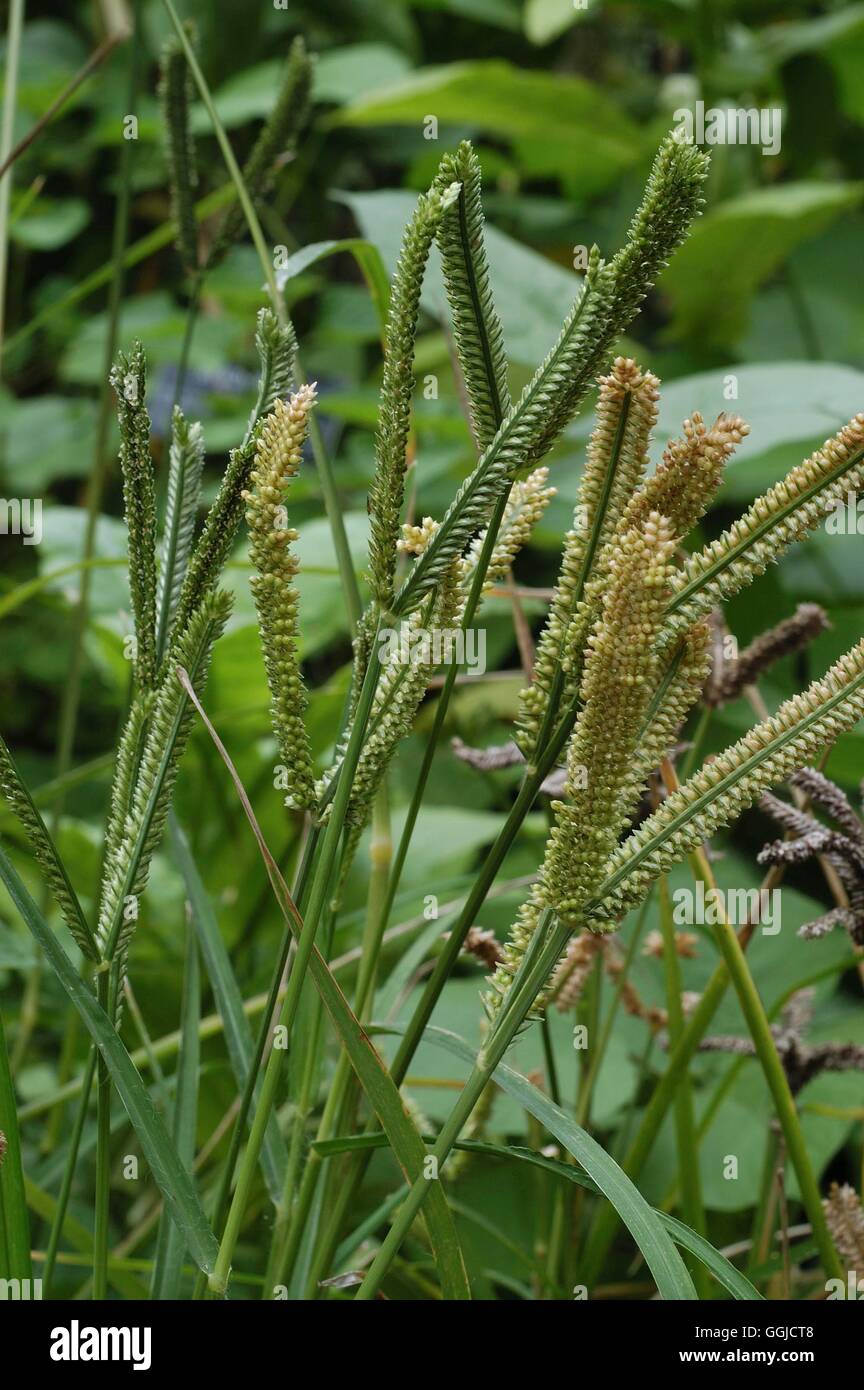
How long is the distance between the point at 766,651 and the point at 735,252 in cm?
88

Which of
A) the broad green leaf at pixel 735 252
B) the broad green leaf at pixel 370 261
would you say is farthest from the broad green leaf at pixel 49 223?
the broad green leaf at pixel 370 261

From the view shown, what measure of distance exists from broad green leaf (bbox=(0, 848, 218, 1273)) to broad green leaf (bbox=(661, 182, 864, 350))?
102 centimetres

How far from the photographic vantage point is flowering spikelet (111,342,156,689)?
257 mm

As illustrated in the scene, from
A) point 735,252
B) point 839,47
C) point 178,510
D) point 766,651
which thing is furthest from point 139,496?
point 839,47

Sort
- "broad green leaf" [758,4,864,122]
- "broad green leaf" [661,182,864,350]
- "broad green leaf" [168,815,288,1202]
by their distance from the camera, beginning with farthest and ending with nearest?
"broad green leaf" [758,4,864,122], "broad green leaf" [661,182,864,350], "broad green leaf" [168,815,288,1202]

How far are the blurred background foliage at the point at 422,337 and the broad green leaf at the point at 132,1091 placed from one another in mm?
164

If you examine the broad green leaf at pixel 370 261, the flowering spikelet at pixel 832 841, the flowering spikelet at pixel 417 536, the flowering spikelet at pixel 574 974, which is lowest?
the flowering spikelet at pixel 574 974

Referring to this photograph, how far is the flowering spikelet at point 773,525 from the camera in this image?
0.78ft

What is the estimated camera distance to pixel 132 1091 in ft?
0.84

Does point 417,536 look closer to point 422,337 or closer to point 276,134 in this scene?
point 276,134

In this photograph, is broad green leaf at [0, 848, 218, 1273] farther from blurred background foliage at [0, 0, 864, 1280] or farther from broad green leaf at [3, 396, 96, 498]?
broad green leaf at [3, 396, 96, 498]

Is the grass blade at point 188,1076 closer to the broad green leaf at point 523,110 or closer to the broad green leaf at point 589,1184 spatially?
the broad green leaf at point 589,1184

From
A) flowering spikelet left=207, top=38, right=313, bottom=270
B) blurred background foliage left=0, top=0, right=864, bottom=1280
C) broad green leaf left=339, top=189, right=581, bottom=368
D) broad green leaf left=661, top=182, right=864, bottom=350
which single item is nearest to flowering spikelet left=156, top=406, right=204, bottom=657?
blurred background foliage left=0, top=0, right=864, bottom=1280
